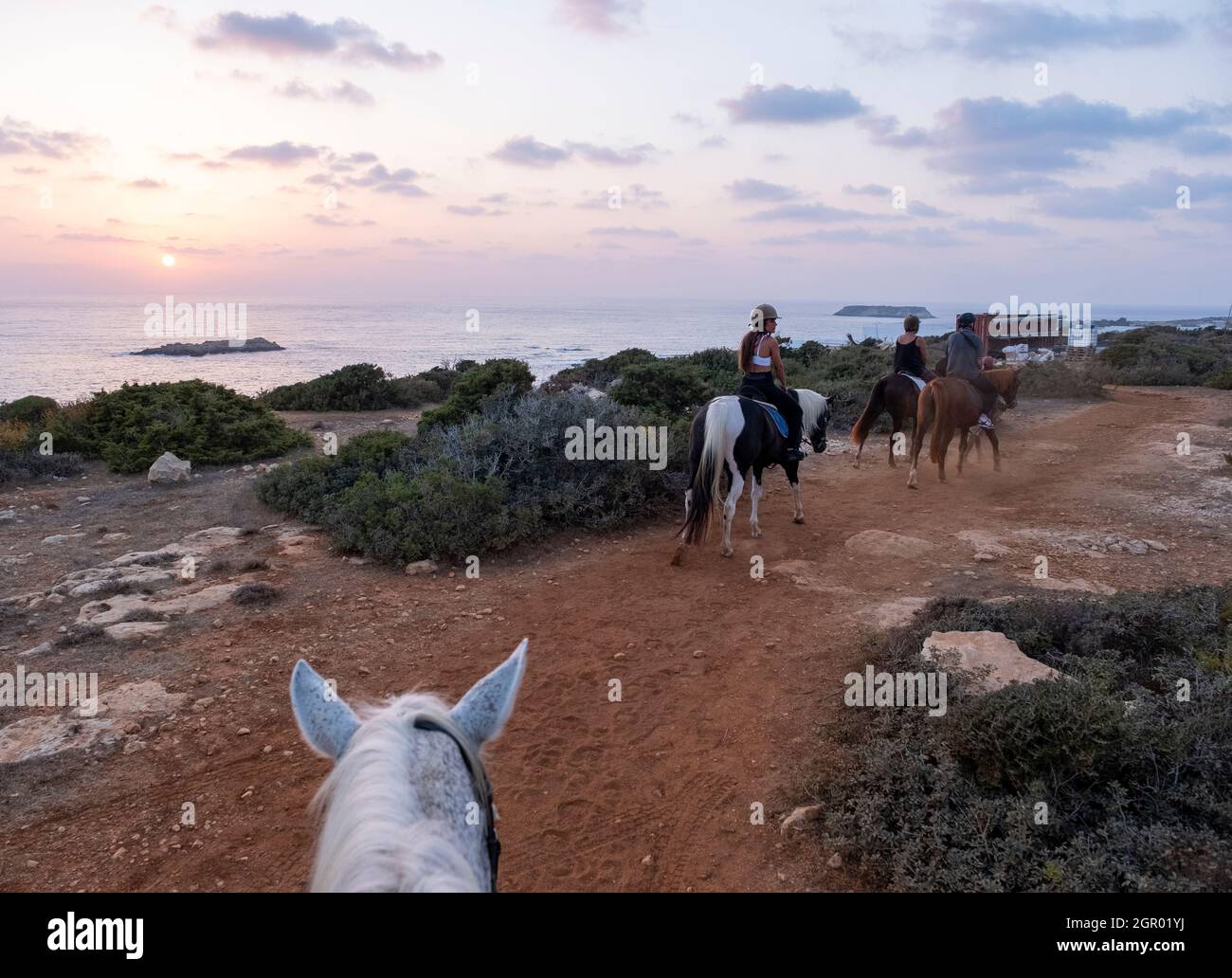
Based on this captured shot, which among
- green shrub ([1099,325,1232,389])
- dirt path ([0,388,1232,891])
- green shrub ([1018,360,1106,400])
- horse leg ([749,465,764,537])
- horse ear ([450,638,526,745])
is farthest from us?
green shrub ([1099,325,1232,389])

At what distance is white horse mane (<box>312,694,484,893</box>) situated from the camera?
1.33 metres

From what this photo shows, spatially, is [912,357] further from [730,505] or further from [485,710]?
[485,710]

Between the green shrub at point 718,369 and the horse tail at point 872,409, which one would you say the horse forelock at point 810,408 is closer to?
the horse tail at point 872,409

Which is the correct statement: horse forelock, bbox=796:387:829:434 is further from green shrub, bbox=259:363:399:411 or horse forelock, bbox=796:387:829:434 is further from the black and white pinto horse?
green shrub, bbox=259:363:399:411

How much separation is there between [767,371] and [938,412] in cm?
375

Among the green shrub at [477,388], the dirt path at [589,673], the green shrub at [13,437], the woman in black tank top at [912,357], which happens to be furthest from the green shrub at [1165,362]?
the green shrub at [13,437]

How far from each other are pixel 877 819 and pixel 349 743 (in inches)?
110

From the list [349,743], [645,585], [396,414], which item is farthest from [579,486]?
[396,414]

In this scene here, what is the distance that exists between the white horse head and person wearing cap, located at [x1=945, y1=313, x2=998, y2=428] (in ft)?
37.0

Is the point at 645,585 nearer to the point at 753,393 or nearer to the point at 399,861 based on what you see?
the point at 753,393

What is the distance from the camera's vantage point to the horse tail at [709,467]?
7.49m

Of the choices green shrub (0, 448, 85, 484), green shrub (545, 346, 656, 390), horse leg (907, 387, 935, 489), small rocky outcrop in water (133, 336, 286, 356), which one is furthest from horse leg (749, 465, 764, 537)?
small rocky outcrop in water (133, 336, 286, 356)

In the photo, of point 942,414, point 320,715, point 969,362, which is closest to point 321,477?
point 320,715

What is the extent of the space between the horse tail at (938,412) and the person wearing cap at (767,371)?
9.98 ft
